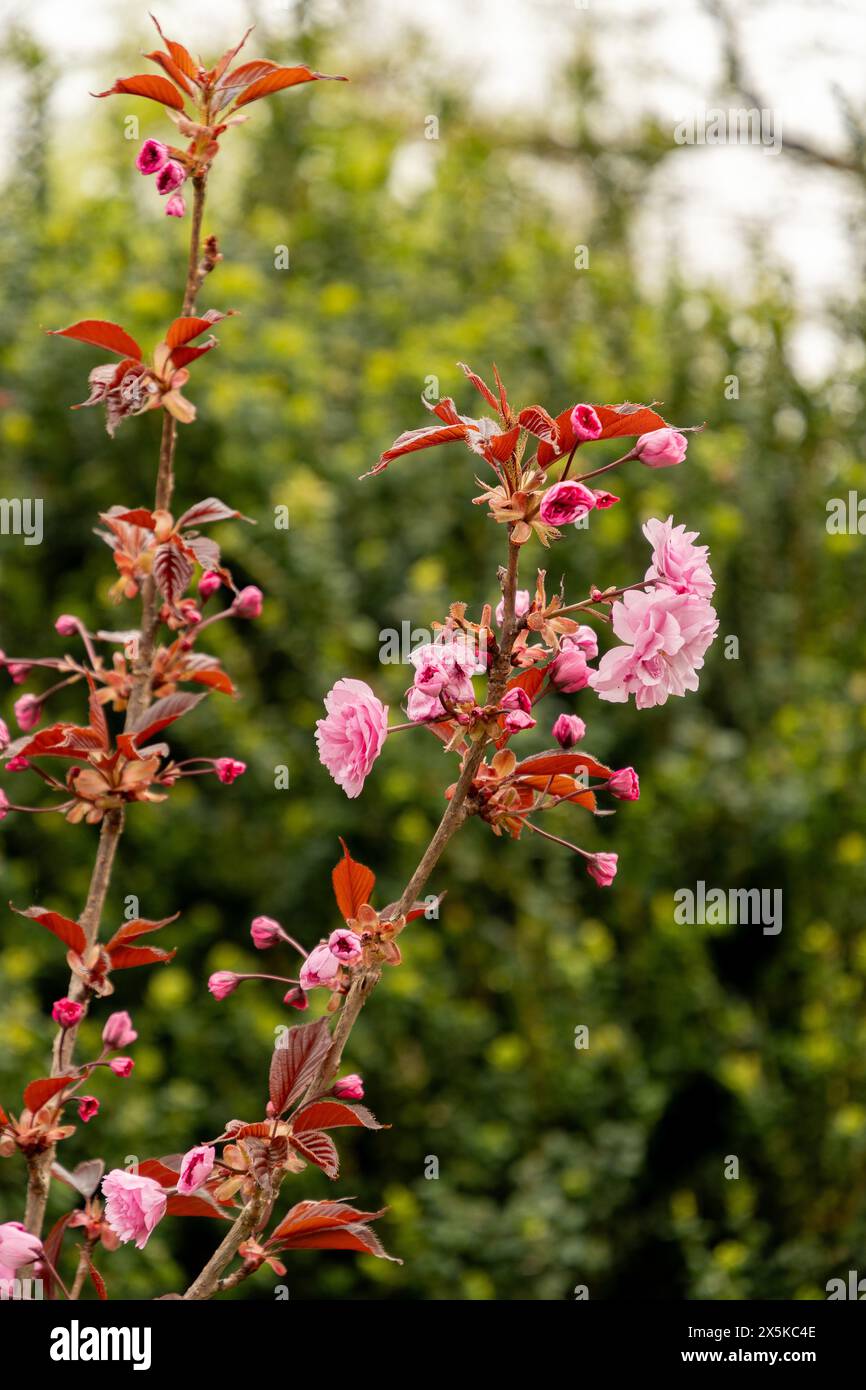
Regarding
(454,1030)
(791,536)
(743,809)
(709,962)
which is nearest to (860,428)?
(791,536)

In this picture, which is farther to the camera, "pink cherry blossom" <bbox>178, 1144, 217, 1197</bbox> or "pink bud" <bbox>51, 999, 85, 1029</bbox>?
"pink bud" <bbox>51, 999, 85, 1029</bbox>

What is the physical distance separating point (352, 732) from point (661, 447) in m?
0.35

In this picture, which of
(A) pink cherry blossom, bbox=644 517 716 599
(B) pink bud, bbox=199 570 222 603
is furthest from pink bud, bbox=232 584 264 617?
(A) pink cherry blossom, bbox=644 517 716 599

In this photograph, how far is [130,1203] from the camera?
1.21 metres

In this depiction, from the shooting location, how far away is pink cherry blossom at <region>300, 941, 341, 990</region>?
3.83 feet

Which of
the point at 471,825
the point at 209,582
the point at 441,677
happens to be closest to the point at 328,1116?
the point at 441,677

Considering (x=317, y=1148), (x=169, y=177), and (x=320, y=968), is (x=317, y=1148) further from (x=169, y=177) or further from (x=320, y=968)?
(x=169, y=177)

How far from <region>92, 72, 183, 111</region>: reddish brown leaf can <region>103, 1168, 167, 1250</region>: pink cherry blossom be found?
95cm

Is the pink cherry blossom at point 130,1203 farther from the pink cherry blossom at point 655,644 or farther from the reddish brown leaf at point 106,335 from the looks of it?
the reddish brown leaf at point 106,335

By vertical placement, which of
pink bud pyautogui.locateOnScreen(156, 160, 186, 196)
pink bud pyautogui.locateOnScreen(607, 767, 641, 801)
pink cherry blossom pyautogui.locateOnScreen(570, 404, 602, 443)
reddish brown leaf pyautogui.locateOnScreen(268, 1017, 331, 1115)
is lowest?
reddish brown leaf pyautogui.locateOnScreen(268, 1017, 331, 1115)

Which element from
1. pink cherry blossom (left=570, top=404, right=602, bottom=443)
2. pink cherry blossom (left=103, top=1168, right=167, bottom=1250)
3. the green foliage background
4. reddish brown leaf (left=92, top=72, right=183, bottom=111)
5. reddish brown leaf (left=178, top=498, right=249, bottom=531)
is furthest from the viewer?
the green foliage background

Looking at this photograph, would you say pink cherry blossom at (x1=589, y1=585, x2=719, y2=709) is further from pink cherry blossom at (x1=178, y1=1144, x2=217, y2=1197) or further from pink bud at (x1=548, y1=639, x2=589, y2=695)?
pink cherry blossom at (x1=178, y1=1144, x2=217, y2=1197)

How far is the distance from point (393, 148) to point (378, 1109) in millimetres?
3208
